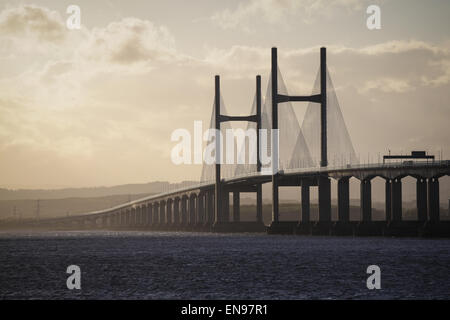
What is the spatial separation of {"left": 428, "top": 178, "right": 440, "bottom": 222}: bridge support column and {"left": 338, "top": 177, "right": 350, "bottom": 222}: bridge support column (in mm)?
13562

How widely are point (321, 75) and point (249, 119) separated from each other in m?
26.2

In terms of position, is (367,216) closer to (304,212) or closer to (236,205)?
(304,212)

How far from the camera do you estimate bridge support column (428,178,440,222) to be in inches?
3762

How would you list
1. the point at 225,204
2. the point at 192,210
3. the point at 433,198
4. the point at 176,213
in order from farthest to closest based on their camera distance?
the point at 176,213
the point at 192,210
the point at 225,204
the point at 433,198

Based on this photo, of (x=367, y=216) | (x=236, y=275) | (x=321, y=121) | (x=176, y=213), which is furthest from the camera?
(x=176, y=213)

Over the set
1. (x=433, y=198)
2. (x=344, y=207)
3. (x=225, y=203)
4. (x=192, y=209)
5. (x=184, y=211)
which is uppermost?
(x=225, y=203)

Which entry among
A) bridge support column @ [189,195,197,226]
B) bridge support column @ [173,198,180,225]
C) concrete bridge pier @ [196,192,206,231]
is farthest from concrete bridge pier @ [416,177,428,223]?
bridge support column @ [173,198,180,225]

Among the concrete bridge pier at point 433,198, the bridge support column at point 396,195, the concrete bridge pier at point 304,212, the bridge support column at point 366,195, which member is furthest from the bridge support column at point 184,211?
the concrete bridge pier at point 433,198

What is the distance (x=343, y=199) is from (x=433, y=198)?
14610 mm

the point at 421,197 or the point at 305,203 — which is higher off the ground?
the point at 421,197

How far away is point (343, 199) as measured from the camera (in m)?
108

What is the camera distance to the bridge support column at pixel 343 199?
4235 inches

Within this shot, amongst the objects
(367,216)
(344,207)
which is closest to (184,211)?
(344,207)
